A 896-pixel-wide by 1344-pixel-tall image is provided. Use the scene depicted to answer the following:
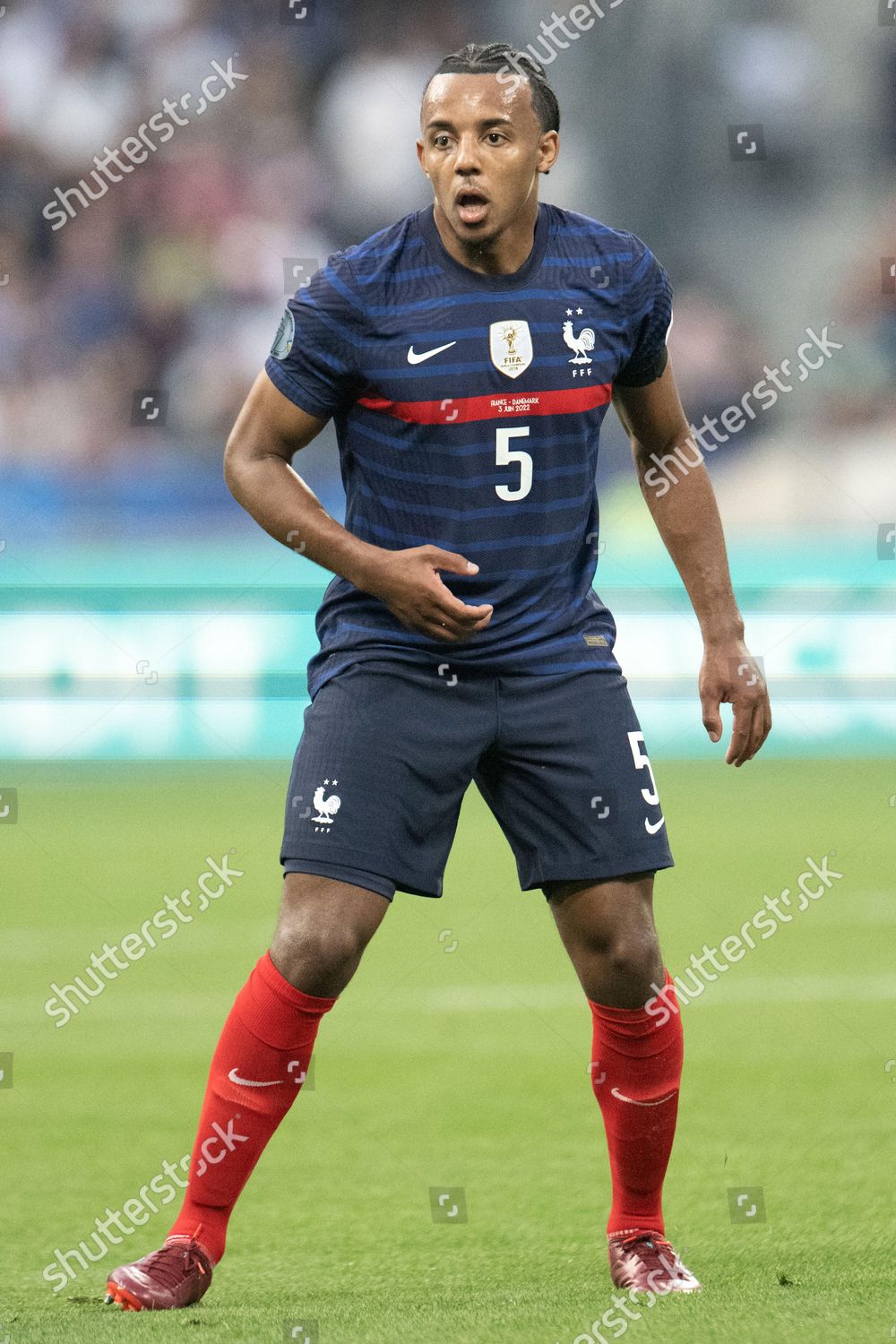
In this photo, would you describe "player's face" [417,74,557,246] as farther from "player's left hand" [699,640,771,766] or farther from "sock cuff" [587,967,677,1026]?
"sock cuff" [587,967,677,1026]

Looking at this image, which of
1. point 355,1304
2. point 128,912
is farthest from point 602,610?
point 128,912

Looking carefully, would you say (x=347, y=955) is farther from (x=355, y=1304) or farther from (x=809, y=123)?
(x=809, y=123)

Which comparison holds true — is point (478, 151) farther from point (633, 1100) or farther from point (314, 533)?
point (633, 1100)

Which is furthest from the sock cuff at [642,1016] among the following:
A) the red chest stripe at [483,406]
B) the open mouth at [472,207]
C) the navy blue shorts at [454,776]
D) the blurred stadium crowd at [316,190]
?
the blurred stadium crowd at [316,190]

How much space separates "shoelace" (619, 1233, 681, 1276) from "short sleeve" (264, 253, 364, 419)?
1.37 meters

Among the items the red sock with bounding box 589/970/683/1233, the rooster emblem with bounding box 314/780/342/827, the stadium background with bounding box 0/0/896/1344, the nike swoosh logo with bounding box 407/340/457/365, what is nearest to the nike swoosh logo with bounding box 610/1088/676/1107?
the red sock with bounding box 589/970/683/1233

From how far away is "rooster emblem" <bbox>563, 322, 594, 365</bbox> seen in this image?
304 centimetres

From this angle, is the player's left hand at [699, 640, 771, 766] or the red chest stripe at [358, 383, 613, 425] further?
the player's left hand at [699, 640, 771, 766]

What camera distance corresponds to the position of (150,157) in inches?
471

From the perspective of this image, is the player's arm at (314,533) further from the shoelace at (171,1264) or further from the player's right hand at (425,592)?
the shoelace at (171,1264)

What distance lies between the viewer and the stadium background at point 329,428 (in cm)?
912

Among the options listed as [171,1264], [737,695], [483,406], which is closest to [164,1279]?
[171,1264]

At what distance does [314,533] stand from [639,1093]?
1018mm

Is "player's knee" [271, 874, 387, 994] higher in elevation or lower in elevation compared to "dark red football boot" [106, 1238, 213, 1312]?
higher
